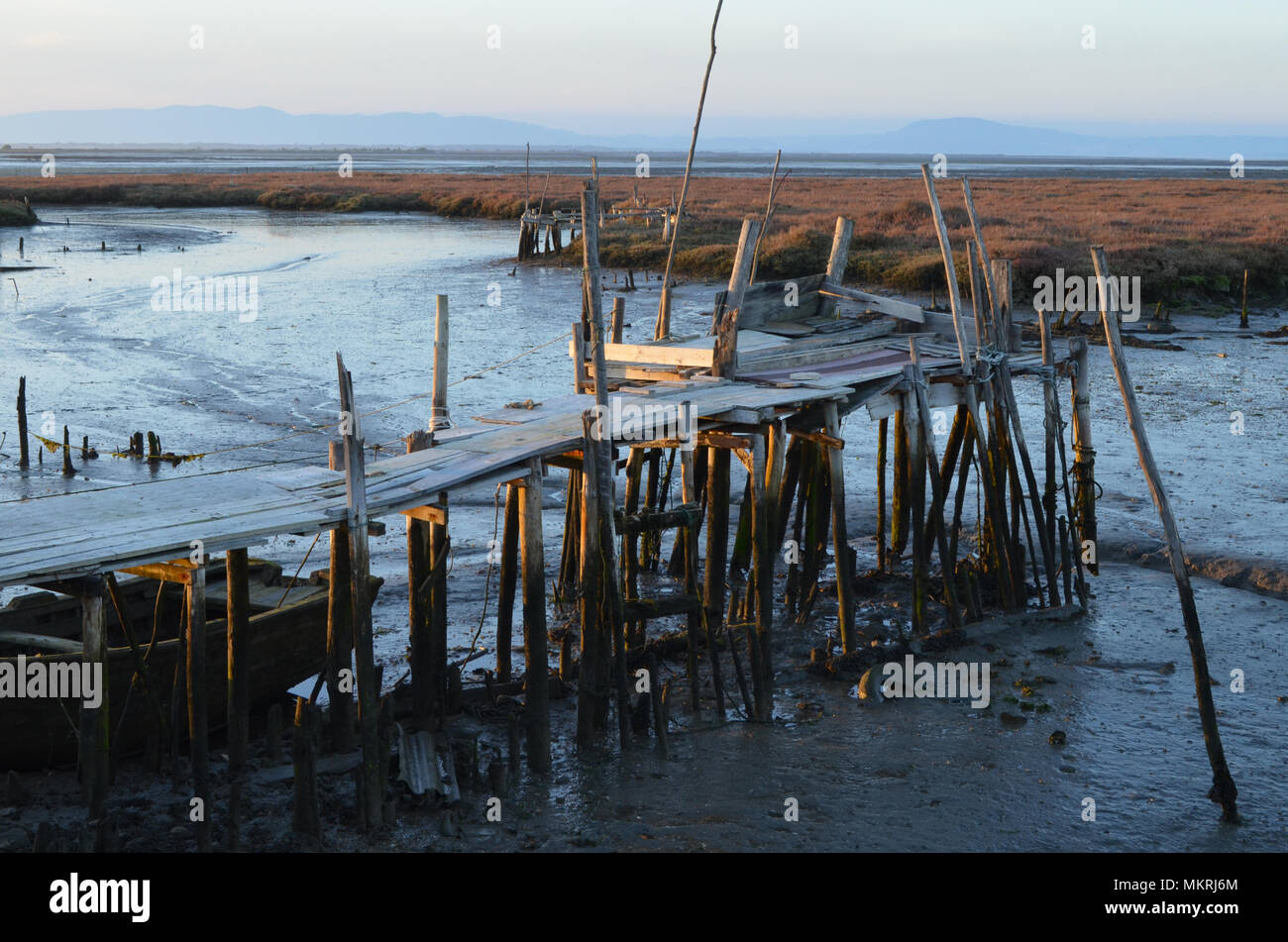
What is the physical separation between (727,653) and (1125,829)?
4740 millimetres

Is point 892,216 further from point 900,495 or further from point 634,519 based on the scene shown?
point 634,519

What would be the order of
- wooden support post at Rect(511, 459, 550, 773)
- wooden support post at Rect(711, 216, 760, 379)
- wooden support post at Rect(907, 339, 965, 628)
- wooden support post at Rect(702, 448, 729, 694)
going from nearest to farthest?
wooden support post at Rect(511, 459, 550, 773)
wooden support post at Rect(702, 448, 729, 694)
wooden support post at Rect(711, 216, 760, 379)
wooden support post at Rect(907, 339, 965, 628)

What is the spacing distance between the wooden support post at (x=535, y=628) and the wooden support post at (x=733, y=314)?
3.40 metres

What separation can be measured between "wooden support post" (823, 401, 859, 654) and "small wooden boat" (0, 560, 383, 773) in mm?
4580

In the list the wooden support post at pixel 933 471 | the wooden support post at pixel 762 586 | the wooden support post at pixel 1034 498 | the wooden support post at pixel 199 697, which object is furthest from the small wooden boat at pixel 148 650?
the wooden support post at pixel 1034 498

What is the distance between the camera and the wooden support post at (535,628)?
10789mm

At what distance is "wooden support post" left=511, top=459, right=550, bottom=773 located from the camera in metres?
10.8

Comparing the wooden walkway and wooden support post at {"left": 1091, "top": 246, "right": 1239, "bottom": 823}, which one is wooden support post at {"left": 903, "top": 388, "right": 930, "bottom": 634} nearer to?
the wooden walkway

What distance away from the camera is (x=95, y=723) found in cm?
884

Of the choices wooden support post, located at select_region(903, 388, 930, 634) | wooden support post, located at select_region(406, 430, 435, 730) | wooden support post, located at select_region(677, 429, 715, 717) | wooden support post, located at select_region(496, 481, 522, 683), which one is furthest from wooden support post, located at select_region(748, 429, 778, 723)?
wooden support post, located at select_region(406, 430, 435, 730)

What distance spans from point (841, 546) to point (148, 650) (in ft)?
21.6

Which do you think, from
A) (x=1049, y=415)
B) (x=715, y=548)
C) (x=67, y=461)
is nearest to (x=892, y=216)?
(x=1049, y=415)

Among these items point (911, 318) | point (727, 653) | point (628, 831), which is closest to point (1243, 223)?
point (911, 318)

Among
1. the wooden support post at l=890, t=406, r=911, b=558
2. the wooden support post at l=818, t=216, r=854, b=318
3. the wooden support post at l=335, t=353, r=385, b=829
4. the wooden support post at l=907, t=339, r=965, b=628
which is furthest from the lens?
the wooden support post at l=818, t=216, r=854, b=318
